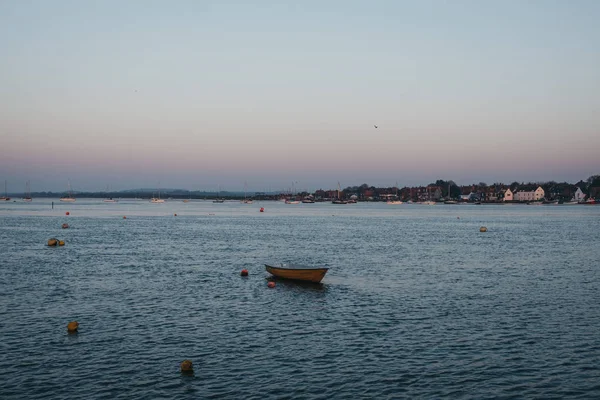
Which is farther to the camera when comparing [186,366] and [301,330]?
[301,330]

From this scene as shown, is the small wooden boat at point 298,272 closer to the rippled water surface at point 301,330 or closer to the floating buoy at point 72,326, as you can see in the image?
the rippled water surface at point 301,330

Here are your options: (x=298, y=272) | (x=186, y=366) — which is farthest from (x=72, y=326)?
(x=298, y=272)

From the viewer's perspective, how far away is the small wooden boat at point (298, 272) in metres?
40.8

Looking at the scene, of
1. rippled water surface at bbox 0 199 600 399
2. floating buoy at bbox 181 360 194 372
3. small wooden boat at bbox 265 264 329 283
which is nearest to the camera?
rippled water surface at bbox 0 199 600 399

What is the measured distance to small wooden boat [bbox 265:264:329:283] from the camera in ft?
134

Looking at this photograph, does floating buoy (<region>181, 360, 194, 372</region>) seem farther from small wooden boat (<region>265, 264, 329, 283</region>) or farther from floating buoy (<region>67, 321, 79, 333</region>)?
small wooden boat (<region>265, 264, 329, 283</region>)

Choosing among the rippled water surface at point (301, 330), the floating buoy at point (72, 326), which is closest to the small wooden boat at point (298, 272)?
the rippled water surface at point (301, 330)

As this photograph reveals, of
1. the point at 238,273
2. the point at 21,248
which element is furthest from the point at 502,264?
the point at 21,248

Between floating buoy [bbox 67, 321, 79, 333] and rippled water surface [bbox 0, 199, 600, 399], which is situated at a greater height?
floating buoy [bbox 67, 321, 79, 333]

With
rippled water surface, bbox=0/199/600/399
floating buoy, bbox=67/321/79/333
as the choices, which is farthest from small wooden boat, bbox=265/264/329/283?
floating buoy, bbox=67/321/79/333

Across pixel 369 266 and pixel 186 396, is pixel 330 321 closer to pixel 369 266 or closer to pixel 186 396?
pixel 186 396

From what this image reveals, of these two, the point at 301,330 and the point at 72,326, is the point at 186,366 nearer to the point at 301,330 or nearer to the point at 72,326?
the point at 301,330

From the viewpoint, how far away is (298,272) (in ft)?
135

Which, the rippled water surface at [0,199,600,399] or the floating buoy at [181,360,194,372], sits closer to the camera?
the rippled water surface at [0,199,600,399]
